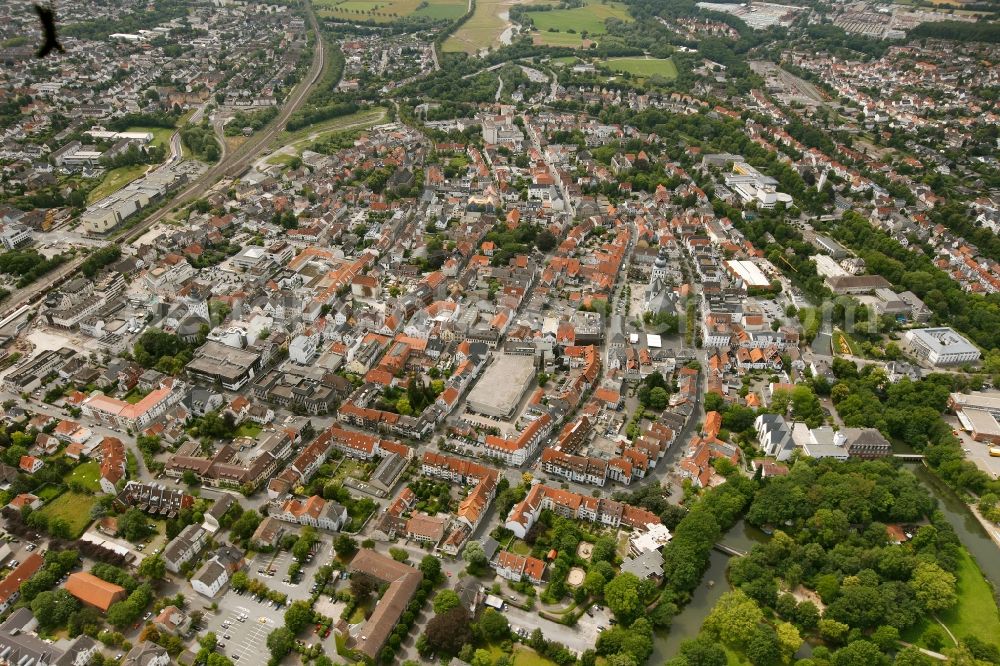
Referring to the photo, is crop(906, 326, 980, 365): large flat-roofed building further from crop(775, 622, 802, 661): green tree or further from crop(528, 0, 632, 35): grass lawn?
crop(528, 0, 632, 35): grass lawn

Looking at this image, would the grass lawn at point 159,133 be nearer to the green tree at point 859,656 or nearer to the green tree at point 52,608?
the green tree at point 52,608

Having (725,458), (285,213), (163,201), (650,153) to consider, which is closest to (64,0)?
(163,201)

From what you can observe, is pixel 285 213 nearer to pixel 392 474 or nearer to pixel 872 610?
pixel 392 474

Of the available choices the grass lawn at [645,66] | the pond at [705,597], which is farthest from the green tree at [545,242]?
the grass lawn at [645,66]

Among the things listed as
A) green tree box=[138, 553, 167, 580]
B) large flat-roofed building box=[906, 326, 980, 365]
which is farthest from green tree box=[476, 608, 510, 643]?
large flat-roofed building box=[906, 326, 980, 365]

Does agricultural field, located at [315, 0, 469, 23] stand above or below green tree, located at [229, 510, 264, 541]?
above

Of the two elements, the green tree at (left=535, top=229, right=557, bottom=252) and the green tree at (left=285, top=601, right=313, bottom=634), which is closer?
the green tree at (left=285, top=601, right=313, bottom=634)
